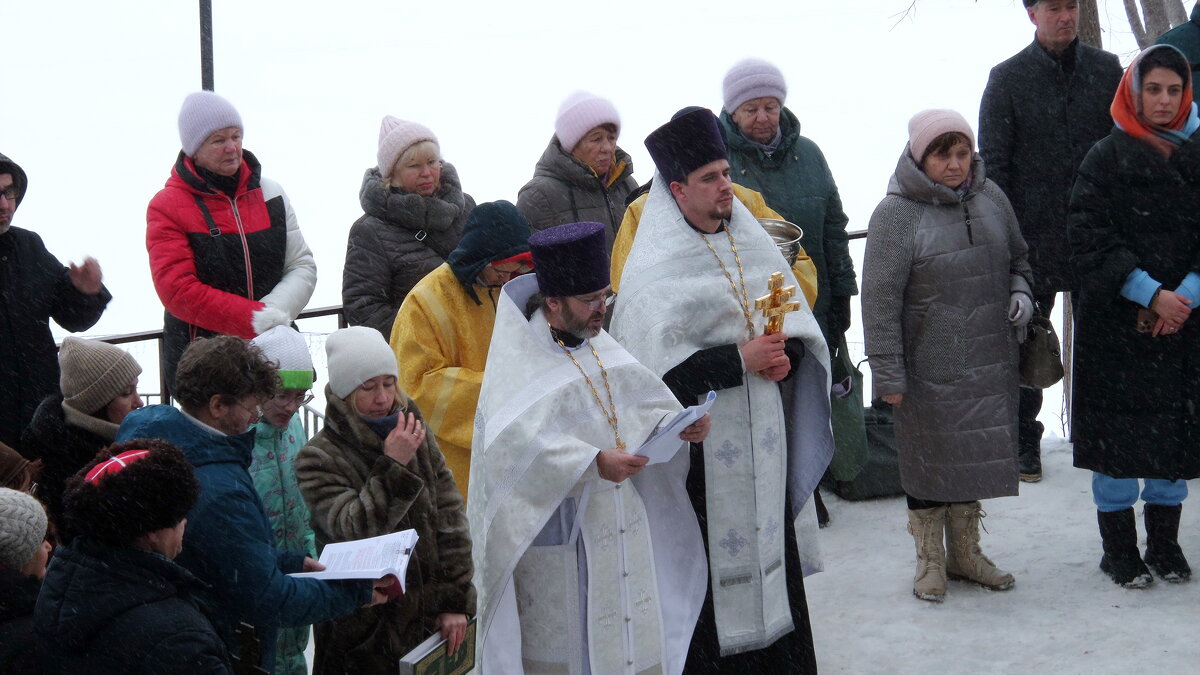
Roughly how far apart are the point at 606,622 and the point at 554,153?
98.9 inches

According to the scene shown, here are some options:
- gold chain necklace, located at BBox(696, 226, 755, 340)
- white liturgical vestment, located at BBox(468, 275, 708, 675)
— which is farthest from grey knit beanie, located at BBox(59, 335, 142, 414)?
gold chain necklace, located at BBox(696, 226, 755, 340)

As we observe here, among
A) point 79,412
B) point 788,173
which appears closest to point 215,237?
point 79,412

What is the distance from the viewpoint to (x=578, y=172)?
19.1 ft

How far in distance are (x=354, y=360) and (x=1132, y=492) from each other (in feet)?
11.5

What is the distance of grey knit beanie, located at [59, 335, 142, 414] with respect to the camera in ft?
13.2

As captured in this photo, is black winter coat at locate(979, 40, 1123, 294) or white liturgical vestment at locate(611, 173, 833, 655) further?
black winter coat at locate(979, 40, 1123, 294)

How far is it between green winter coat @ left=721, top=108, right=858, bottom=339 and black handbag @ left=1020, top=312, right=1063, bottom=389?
0.88 metres

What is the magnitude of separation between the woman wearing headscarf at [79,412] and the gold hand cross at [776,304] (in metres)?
1.96

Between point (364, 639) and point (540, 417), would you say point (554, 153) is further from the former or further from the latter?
point (364, 639)

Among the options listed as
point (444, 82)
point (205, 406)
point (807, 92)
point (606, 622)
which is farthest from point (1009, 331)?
point (444, 82)

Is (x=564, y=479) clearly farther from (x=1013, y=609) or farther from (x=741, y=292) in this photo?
(x=1013, y=609)

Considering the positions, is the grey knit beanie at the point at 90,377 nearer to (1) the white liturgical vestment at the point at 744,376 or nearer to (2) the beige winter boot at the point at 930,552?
(1) the white liturgical vestment at the point at 744,376

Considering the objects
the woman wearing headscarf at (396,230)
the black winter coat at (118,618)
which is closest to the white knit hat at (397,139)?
the woman wearing headscarf at (396,230)

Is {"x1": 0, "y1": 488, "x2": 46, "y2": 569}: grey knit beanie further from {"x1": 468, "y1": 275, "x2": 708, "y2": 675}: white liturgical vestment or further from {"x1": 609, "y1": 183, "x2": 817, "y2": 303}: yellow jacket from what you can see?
{"x1": 609, "y1": 183, "x2": 817, "y2": 303}: yellow jacket
